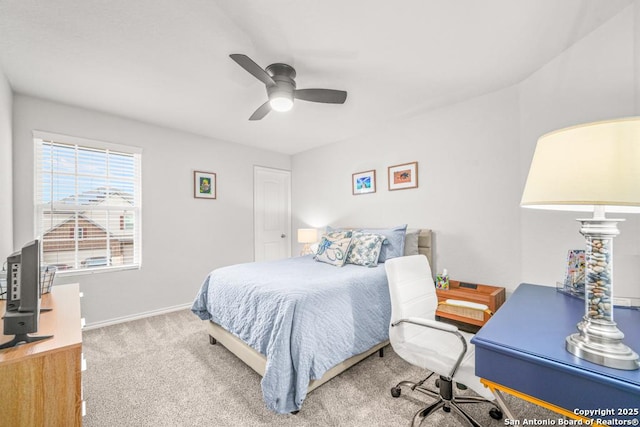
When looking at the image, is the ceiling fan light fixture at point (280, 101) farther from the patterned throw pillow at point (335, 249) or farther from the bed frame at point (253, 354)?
the bed frame at point (253, 354)

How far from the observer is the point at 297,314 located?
1784 millimetres

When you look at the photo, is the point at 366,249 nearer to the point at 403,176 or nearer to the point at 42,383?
the point at 403,176

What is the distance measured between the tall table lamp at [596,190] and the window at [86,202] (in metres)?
4.07

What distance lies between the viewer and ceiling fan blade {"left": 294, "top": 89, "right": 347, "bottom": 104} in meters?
2.18

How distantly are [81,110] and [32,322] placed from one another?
2.96m

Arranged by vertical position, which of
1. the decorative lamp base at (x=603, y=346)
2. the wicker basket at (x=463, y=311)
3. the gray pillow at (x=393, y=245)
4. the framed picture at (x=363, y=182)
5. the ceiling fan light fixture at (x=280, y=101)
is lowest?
the wicker basket at (x=463, y=311)

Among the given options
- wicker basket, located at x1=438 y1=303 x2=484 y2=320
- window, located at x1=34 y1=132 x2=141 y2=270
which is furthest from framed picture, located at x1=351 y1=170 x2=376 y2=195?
window, located at x1=34 y1=132 x2=141 y2=270

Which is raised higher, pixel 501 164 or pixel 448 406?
pixel 501 164

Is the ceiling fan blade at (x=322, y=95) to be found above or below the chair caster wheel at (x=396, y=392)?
above

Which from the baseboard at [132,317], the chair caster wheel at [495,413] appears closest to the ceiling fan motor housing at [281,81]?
the chair caster wheel at [495,413]

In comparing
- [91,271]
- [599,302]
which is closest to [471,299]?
[599,302]

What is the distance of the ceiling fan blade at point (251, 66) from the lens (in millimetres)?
1728

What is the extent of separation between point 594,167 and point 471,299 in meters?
2.06

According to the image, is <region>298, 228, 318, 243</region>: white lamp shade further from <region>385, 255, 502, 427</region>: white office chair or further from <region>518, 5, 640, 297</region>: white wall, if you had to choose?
<region>518, 5, 640, 297</region>: white wall
